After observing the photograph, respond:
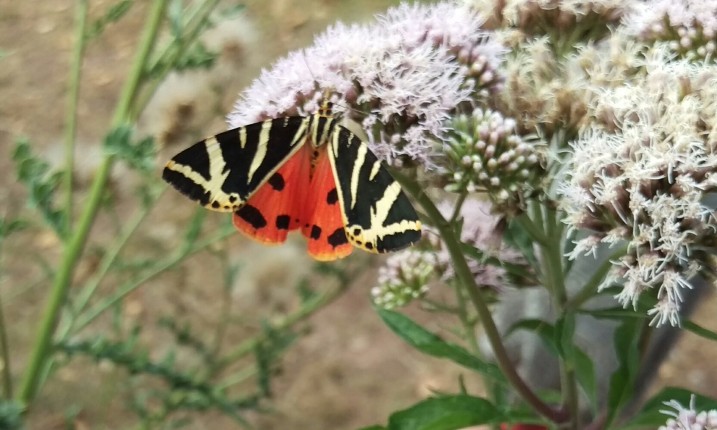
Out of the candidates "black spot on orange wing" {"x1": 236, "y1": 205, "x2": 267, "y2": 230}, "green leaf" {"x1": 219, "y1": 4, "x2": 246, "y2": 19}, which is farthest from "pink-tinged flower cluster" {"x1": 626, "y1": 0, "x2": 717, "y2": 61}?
"green leaf" {"x1": 219, "y1": 4, "x2": 246, "y2": 19}

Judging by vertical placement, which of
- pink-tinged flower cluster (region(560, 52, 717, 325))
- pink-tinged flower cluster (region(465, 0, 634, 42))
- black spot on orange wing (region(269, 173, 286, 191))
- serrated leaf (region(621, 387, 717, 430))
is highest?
pink-tinged flower cluster (region(465, 0, 634, 42))

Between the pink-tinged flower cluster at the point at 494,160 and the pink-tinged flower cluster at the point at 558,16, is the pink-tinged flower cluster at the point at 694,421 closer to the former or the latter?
the pink-tinged flower cluster at the point at 494,160

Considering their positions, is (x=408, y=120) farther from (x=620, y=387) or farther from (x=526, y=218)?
(x=620, y=387)

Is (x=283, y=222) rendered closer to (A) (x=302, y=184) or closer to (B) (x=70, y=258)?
(A) (x=302, y=184)

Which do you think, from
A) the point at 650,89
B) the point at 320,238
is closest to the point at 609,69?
the point at 650,89

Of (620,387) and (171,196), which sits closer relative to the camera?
(620,387)

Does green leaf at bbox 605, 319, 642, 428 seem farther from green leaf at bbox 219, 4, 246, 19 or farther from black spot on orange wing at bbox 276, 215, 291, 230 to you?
green leaf at bbox 219, 4, 246, 19

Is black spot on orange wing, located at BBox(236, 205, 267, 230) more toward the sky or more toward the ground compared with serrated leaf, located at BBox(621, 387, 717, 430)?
more toward the sky

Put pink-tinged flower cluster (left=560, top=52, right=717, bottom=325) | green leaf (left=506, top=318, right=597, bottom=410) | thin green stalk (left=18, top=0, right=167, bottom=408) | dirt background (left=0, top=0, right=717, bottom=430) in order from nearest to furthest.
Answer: pink-tinged flower cluster (left=560, top=52, right=717, bottom=325), green leaf (left=506, top=318, right=597, bottom=410), thin green stalk (left=18, top=0, right=167, bottom=408), dirt background (left=0, top=0, right=717, bottom=430)
